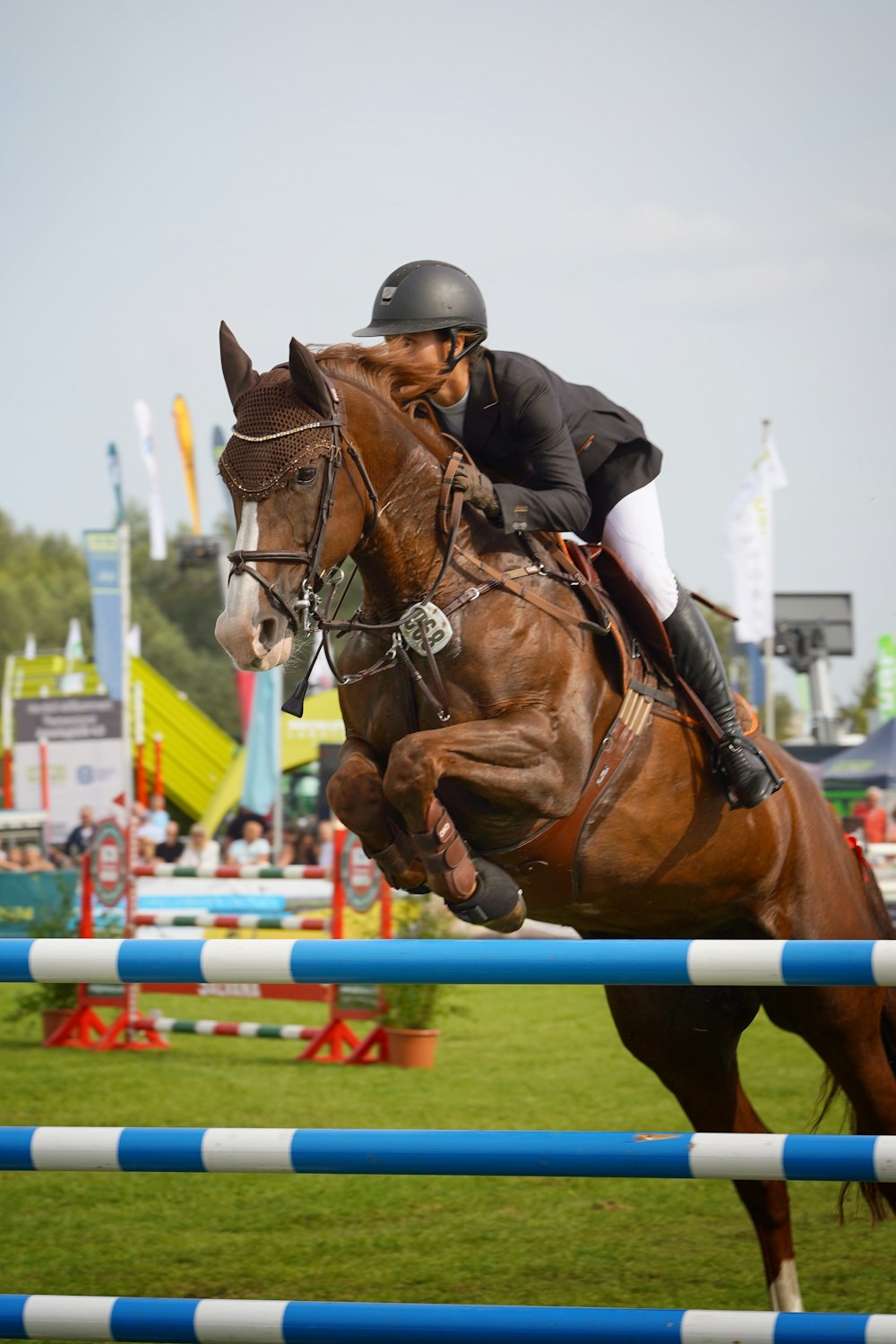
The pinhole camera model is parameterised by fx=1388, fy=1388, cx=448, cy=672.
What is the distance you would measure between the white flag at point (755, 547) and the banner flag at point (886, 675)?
407 cm

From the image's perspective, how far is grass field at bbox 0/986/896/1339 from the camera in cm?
436

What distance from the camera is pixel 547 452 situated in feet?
11.3

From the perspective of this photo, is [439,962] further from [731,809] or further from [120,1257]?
[120,1257]

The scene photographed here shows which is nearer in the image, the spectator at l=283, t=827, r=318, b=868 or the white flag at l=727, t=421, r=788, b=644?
the spectator at l=283, t=827, r=318, b=868

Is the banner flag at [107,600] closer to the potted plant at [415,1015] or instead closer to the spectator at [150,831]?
the spectator at [150,831]

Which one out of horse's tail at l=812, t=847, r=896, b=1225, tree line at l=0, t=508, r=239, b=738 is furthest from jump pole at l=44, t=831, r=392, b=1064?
tree line at l=0, t=508, r=239, b=738

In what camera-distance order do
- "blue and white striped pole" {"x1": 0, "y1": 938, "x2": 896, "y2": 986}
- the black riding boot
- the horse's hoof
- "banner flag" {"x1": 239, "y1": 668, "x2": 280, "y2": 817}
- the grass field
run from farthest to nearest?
"banner flag" {"x1": 239, "y1": 668, "x2": 280, "y2": 817} < the grass field < the black riding boot < the horse's hoof < "blue and white striped pole" {"x1": 0, "y1": 938, "x2": 896, "y2": 986}

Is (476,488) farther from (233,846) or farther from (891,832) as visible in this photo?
(891,832)

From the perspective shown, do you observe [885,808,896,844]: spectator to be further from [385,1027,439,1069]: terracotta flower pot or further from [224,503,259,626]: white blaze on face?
[224,503,259,626]: white blaze on face

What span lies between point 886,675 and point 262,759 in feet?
31.2

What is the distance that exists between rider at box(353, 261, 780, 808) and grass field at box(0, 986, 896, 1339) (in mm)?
1918

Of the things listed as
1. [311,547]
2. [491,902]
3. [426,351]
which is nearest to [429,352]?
[426,351]

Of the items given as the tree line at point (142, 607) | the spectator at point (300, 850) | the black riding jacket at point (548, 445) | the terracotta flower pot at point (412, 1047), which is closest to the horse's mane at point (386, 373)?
the black riding jacket at point (548, 445)

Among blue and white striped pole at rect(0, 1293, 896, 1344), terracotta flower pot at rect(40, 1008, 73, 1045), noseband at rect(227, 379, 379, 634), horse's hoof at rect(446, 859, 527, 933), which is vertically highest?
noseband at rect(227, 379, 379, 634)
